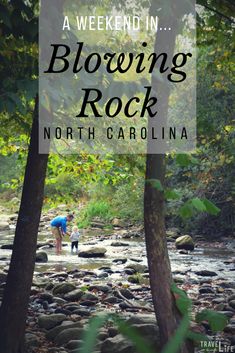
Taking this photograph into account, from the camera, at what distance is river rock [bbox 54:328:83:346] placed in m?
8.08

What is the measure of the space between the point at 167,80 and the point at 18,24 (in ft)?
6.68

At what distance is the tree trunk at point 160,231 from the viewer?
19.1ft

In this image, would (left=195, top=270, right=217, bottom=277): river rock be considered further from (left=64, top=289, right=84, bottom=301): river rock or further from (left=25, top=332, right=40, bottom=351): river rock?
(left=25, top=332, right=40, bottom=351): river rock

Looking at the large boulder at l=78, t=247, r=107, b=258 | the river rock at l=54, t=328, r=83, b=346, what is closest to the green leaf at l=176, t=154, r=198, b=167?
the river rock at l=54, t=328, r=83, b=346

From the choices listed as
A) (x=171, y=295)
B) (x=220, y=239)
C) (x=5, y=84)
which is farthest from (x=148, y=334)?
(x=220, y=239)

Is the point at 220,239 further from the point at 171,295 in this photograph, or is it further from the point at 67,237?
the point at 171,295

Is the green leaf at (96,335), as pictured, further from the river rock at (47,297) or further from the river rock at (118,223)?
the river rock at (118,223)

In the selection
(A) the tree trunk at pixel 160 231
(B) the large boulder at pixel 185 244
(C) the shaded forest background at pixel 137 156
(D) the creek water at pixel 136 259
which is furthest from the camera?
(B) the large boulder at pixel 185 244

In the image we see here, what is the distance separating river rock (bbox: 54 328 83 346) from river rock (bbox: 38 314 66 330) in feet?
2.86

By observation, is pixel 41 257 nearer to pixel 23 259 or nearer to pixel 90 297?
pixel 90 297

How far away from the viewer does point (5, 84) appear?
4.46m

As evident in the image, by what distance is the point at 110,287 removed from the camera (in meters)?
13.4

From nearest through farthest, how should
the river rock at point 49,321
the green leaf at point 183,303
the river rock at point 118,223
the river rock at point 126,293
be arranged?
the green leaf at point 183,303
the river rock at point 49,321
the river rock at point 126,293
the river rock at point 118,223

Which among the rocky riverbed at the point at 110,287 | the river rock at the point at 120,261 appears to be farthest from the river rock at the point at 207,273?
the river rock at the point at 120,261
